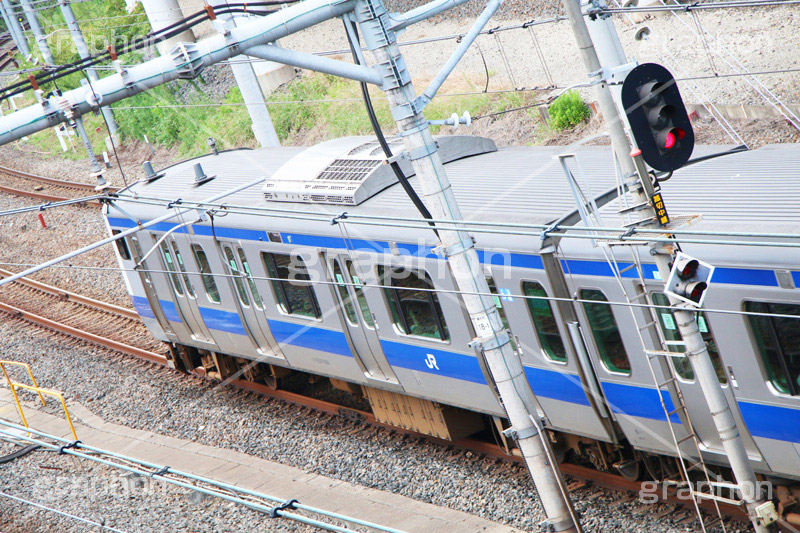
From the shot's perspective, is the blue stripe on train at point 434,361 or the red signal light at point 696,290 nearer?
the red signal light at point 696,290

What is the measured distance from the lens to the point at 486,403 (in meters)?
10.1

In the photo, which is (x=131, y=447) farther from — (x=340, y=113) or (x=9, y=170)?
(x=9, y=170)

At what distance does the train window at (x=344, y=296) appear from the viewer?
11055mm

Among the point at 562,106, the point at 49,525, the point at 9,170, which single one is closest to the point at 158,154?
the point at 9,170

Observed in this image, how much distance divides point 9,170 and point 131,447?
66.9 feet

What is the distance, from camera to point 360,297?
1097cm

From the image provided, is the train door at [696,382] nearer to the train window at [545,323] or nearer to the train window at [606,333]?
the train window at [606,333]

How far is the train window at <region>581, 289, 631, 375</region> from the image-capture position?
8367 mm

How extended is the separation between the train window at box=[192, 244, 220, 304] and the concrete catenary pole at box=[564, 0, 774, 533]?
7852 millimetres

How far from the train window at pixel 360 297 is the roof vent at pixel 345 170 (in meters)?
0.85

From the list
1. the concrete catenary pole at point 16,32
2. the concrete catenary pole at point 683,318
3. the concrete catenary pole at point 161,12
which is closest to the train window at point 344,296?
the concrete catenary pole at point 683,318

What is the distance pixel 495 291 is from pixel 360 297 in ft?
7.47

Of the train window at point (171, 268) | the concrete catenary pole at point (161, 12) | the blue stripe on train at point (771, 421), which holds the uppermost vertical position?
the concrete catenary pole at point (161, 12)

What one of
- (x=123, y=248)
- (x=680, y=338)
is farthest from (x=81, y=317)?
(x=680, y=338)
